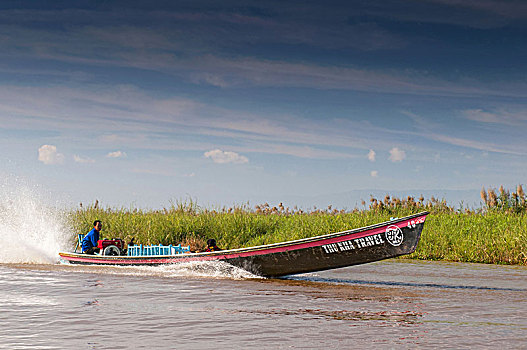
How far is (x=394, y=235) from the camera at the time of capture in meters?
14.1

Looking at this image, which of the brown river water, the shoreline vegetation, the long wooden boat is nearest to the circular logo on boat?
the long wooden boat

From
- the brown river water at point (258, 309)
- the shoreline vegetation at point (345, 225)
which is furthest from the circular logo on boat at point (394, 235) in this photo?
the shoreline vegetation at point (345, 225)

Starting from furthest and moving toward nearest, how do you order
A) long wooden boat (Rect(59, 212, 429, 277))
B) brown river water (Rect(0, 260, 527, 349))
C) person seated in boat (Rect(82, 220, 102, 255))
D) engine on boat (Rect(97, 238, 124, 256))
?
person seated in boat (Rect(82, 220, 102, 255)) → engine on boat (Rect(97, 238, 124, 256)) → long wooden boat (Rect(59, 212, 429, 277)) → brown river water (Rect(0, 260, 527, 349))

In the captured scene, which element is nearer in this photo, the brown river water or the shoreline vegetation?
the brown river water

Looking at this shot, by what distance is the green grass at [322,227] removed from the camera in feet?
66.2

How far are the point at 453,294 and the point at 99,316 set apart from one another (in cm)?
768

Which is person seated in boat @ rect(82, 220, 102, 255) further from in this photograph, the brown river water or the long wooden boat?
the long wooden boat

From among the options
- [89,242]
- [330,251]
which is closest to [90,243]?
[89,242]

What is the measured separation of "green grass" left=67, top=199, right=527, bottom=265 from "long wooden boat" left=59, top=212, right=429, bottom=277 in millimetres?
6937

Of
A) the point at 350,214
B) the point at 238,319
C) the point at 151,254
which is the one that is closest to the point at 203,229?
the point at 151,254

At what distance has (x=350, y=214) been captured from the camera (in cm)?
2791

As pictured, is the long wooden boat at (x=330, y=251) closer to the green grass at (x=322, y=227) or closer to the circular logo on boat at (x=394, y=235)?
the circular logo on boat at (x=394, y=235)

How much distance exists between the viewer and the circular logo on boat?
1409cm

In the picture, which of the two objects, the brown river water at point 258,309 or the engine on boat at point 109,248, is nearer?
the brown river water at point 258,309
